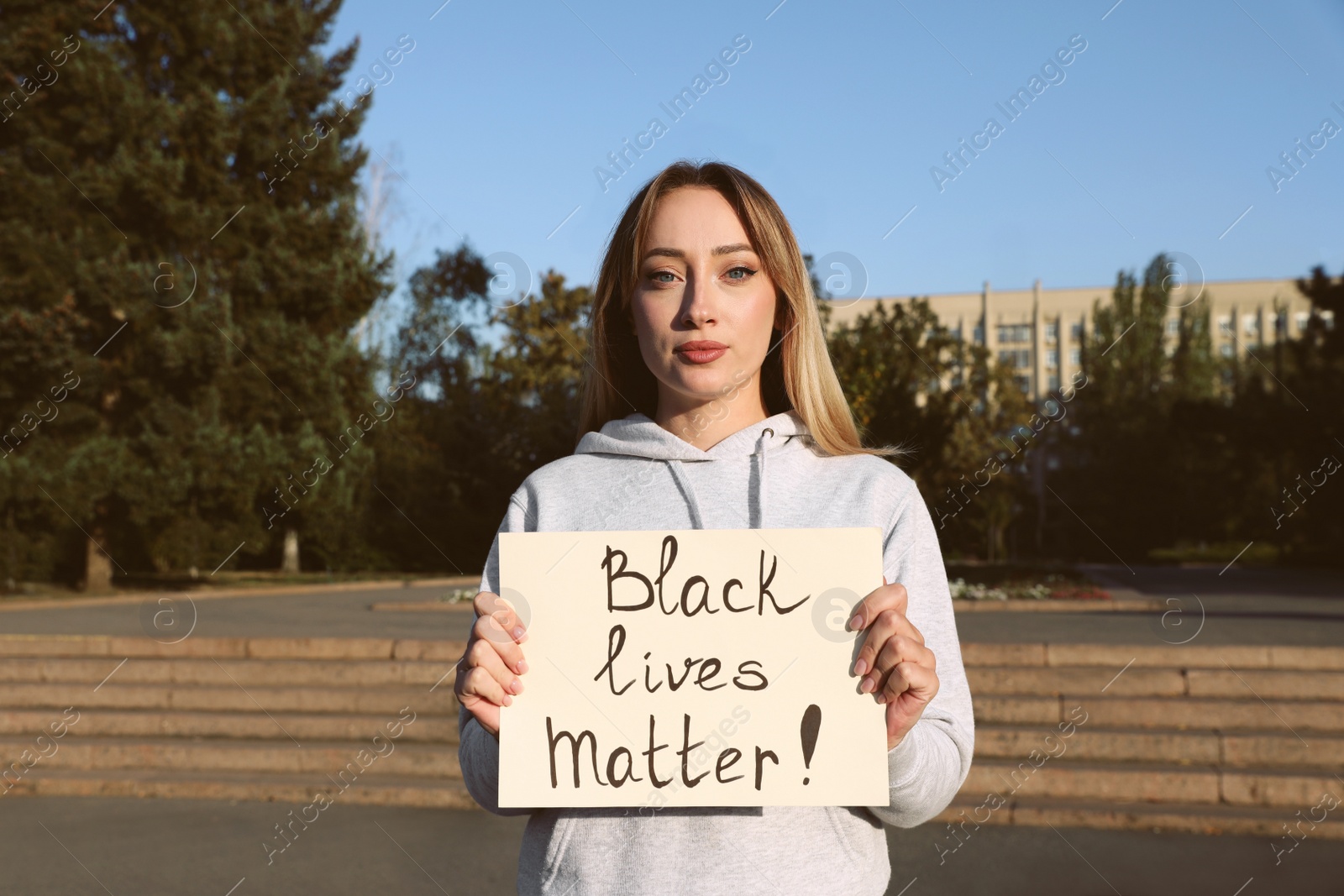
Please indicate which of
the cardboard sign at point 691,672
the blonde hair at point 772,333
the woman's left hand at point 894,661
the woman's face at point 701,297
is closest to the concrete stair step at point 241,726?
the blonde hair at point 772,333

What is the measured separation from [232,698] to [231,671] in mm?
461

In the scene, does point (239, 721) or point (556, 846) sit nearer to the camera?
point (556, 846)

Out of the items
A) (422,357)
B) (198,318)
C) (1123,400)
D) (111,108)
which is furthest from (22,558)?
(1123,400)

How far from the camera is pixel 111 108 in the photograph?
743 inches

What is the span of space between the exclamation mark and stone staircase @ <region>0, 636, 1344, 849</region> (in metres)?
4.88

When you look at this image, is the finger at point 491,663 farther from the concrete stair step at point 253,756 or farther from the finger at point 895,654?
the concrete stair step at point 253,756

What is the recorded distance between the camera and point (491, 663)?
5.18 ft

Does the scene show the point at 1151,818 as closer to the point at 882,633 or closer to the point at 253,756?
the point at 882,633

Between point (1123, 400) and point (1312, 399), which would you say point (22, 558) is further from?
point (1123, 400)

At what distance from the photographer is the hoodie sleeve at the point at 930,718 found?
5.21 ft

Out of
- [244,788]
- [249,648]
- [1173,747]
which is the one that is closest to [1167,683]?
[1173,747]

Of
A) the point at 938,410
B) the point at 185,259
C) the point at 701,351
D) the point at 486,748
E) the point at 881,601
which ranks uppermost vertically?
the point at 185,259

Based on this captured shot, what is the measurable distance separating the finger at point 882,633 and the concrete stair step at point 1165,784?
202 inches

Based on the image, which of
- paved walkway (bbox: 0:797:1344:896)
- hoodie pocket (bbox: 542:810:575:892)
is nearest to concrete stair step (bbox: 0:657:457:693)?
paved walkway (bbox: 0:797:1344:896)
